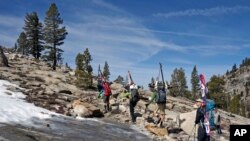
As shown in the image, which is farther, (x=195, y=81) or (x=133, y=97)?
(x=195, y=81)

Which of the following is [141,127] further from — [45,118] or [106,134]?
[45,118]

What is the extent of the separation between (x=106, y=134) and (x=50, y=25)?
59.1 m

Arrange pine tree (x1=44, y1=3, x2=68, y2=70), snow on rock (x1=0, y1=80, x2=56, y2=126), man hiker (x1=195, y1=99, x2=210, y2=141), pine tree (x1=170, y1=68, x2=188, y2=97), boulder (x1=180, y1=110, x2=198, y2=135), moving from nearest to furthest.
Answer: man hiker (x1=195, y1=99, x2=210, y2=141) < snow on rock (x1=0, y1=80, x2=56, y2=126) < boulder (x1=180, y1=110, x2=198, y2=135) < pine tree (x1=44, y1=3, x2=68, y2=70) < pine tree (x1=170, y1=68, x2=188, y2=97)

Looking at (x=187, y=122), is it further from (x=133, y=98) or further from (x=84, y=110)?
(x=84, y=110)

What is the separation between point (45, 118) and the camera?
20.3 meters

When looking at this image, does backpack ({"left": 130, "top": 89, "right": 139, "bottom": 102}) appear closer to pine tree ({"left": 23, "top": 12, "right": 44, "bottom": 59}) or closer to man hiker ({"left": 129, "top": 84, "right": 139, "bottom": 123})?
man hiker ({"left": 129, "top": 84, "right": 139, "bottom": 123})

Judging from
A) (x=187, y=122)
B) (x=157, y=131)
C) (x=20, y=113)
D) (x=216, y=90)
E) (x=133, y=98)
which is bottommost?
(x=157, y=131)

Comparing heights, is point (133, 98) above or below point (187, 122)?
above

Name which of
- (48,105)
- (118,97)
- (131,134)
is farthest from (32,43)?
(131,134)

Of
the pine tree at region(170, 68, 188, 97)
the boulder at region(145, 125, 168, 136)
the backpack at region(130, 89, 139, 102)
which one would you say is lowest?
the boulder at region(145, 125, 168, 136)

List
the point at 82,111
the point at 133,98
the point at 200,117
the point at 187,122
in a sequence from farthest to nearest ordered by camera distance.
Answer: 1. the point at 133,98
2. the point at 187,122
3. the point at 82,111
4. the point at 200,117

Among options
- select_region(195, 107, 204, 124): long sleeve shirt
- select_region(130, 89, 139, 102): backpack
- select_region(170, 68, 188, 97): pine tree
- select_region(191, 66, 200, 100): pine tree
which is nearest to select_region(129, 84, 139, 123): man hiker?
select_region(130, 89, 139, 102): backpack

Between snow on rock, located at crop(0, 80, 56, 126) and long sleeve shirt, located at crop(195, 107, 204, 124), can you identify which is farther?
snow on rock, located at crop(0, 80, 56, 126)

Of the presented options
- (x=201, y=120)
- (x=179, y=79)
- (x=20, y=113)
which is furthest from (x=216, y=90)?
(x=201, y=120)
